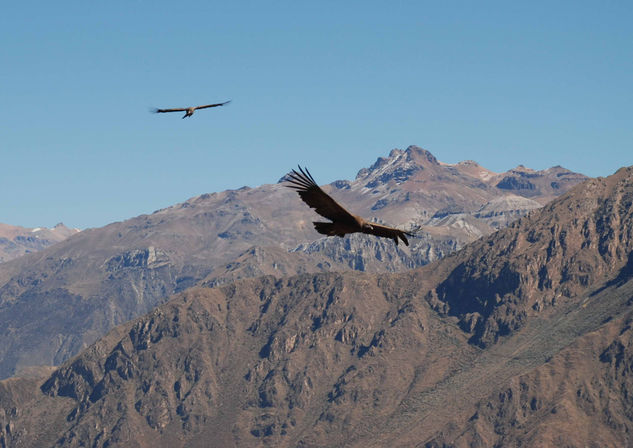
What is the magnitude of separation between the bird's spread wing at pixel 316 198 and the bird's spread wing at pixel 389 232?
1.00 m

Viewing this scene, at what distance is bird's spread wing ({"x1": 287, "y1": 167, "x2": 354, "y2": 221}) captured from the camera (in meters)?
32.0

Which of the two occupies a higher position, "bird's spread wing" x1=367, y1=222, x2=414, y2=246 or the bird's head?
the bird's head

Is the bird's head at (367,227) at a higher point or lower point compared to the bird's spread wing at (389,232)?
higher

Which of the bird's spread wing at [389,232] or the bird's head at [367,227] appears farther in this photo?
the bird's spread wing at [389,232]

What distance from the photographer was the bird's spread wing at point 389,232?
33750 millimetres

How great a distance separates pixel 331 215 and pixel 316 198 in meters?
0.95

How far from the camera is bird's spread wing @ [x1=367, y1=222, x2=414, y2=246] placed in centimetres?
3375

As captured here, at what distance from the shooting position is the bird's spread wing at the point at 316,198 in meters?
32.0

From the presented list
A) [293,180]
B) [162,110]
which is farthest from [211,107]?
[293,180]

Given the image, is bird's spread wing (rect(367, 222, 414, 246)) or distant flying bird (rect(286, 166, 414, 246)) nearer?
distant flying bird (rect(286, 166, 414, 246))

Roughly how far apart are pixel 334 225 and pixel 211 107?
9.07 meters

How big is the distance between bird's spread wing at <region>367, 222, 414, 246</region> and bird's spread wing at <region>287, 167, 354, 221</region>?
1.00 m

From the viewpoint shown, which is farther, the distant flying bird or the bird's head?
the bird's head

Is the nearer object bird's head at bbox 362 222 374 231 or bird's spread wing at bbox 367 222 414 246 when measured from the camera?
bird's head at bbox 362 222 374 231
